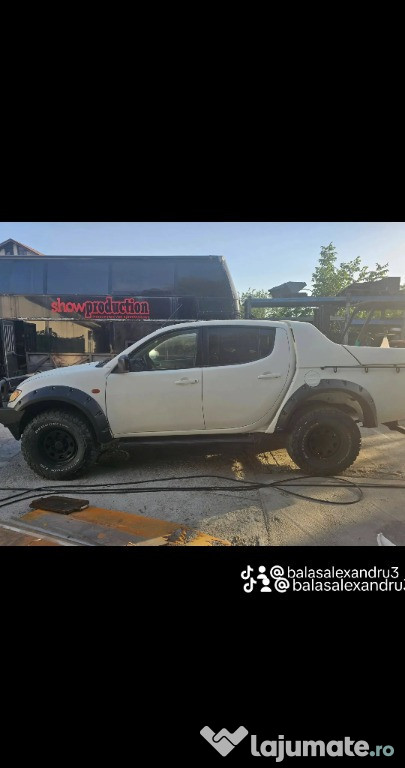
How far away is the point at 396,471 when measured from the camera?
11.6ft

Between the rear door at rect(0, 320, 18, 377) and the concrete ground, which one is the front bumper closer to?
the concrete ground

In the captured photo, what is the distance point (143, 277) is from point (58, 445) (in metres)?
4.63

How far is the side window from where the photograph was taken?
331cm

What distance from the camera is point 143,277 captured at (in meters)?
6.88

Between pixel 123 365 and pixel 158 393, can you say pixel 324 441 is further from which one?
pixel 123 365

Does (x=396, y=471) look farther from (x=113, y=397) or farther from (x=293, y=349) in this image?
(x=113, y=397)

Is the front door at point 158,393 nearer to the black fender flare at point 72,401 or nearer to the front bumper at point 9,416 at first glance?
the black fender flare at point 72,401

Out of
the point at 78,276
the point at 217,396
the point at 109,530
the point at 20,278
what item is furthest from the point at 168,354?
the point at 20,278

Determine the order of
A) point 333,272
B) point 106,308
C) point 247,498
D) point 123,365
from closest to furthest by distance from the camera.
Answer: point 247,498
point 123,365
point 106,308
point 333,272

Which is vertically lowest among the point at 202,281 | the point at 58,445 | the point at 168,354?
the point at 58,445

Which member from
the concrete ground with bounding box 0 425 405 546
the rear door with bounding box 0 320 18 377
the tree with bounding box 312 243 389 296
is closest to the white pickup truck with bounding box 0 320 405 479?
the concrete ground with bounding box 0 425 405 546

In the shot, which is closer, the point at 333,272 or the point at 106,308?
the point at 106,308
